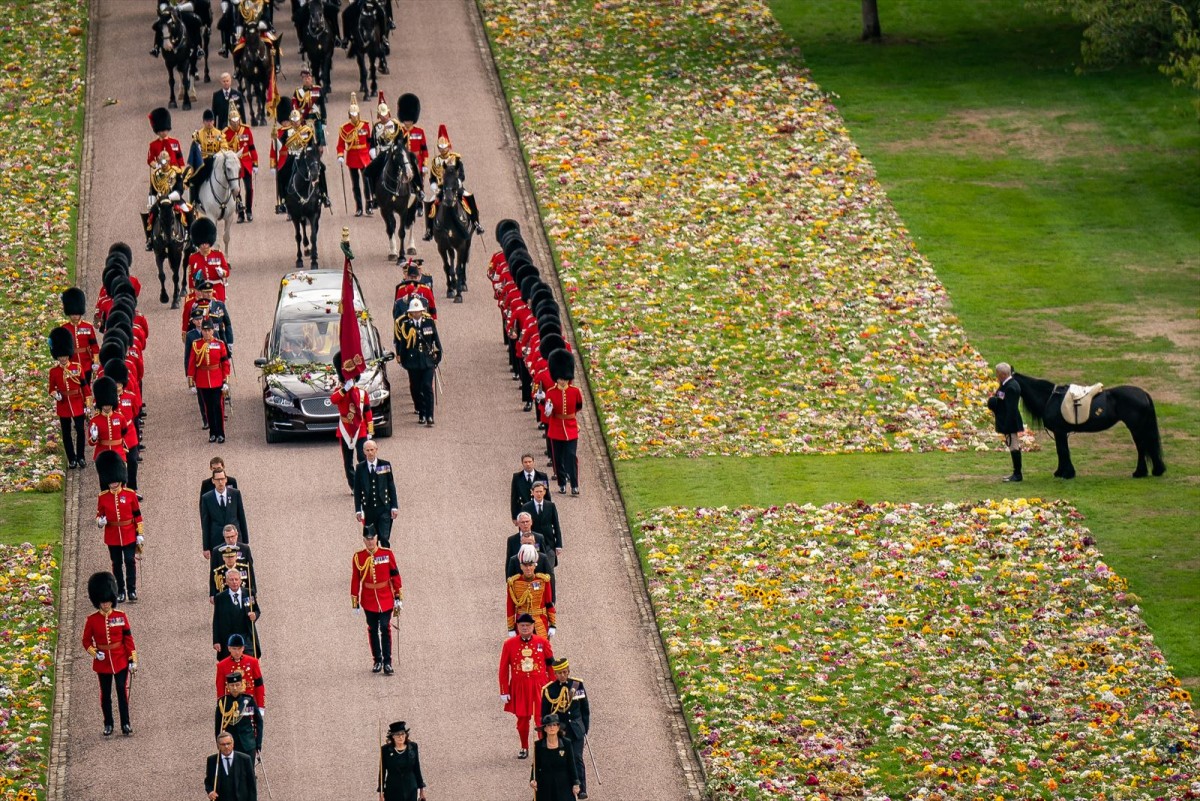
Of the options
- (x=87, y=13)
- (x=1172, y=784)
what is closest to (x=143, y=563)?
(x=1172, y=784)

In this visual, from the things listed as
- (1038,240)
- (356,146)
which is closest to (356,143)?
(356,146)

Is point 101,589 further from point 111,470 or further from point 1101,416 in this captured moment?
point 1101,416

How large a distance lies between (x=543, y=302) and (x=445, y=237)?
168 inches

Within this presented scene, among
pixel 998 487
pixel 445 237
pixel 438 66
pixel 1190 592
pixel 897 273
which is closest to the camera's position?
pixel 1190 592

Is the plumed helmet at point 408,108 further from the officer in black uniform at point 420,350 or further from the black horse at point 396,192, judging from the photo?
the officer in black uniform at point 420,350

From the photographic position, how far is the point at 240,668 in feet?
78.2

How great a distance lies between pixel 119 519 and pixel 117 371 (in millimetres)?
4211

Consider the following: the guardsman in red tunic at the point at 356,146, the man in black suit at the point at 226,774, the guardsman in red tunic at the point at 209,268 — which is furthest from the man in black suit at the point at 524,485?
the guardsman in red tunic at the point at 356,146

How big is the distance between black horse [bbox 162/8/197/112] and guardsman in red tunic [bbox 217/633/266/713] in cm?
2429

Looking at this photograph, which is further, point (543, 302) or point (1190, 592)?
point (543, 302)

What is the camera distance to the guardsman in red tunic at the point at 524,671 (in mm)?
24094

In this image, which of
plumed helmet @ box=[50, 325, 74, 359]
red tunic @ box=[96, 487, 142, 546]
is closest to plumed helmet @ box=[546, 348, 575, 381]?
red tunic @ box=[96, 487, 142, 546]

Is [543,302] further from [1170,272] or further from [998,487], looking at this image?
[1170,272]

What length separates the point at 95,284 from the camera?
39.4 meters
